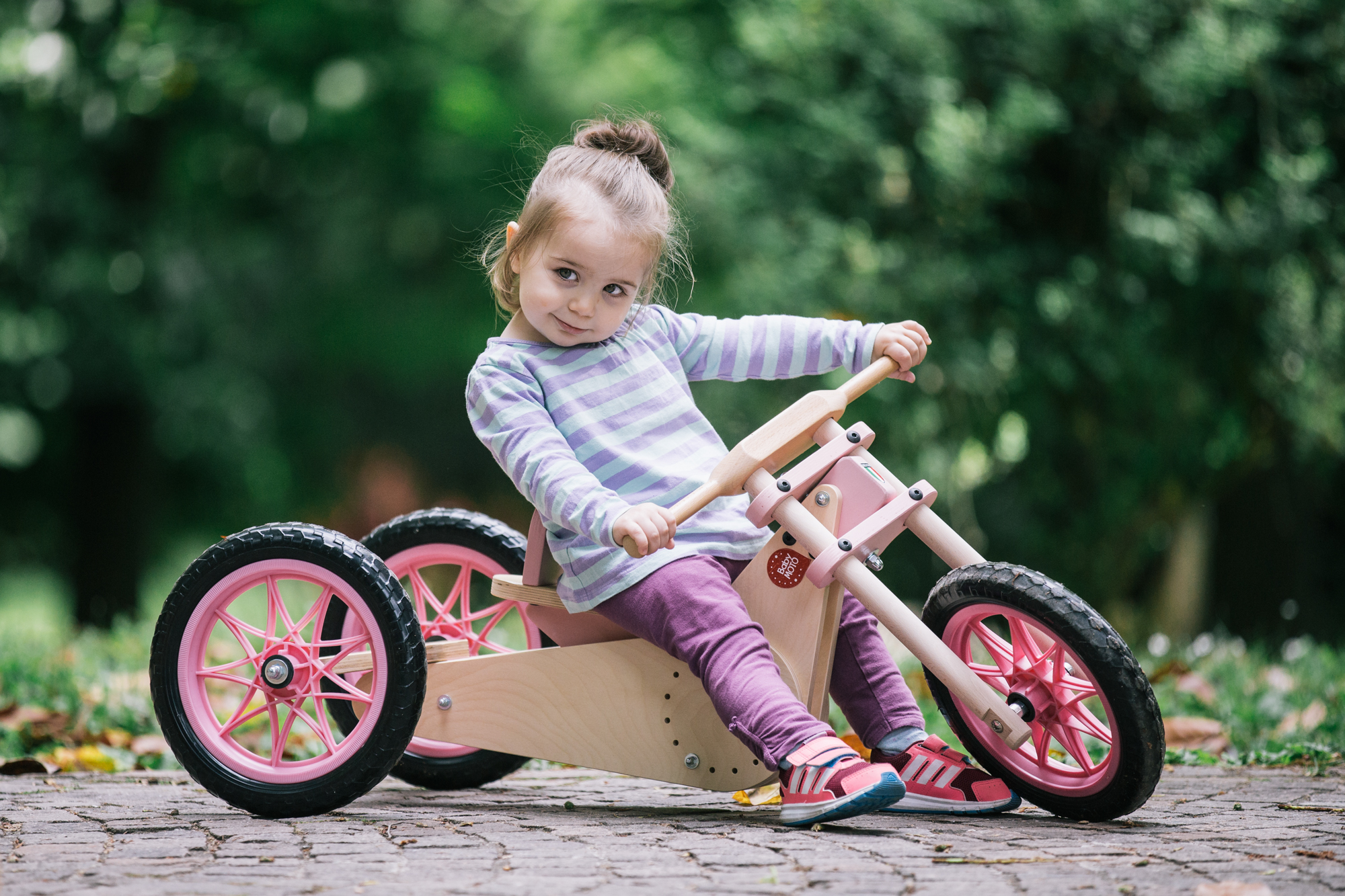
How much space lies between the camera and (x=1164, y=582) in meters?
8.27

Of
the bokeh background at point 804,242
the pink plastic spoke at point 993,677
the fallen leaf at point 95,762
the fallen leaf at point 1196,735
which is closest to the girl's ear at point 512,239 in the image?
the bokeh background at point 804,242

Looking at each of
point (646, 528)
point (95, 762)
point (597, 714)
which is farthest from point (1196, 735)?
point (95, 762)

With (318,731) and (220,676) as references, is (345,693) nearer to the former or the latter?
(318,731)

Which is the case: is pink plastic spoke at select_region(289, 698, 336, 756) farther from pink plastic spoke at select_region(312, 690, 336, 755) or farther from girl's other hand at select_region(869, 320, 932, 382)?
girl's other hand at select_region(869, 320, 932, 382)

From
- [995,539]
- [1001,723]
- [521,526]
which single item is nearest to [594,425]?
[1001,723]

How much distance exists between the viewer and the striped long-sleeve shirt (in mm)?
2666

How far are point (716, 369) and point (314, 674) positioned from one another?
1200 mm

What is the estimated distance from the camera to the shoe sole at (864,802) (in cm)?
233

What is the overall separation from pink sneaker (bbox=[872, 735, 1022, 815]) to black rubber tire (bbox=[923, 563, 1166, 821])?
12cm

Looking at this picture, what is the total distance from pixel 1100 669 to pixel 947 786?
1.54ft

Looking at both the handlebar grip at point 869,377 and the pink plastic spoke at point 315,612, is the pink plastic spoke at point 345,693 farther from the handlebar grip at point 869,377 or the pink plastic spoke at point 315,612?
the handlebar grip at point 869,377

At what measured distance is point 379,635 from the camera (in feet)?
8.69

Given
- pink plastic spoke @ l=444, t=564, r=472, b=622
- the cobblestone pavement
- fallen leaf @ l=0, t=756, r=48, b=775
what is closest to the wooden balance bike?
the cobblestone pavement

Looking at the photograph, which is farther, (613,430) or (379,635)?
(613,430)
